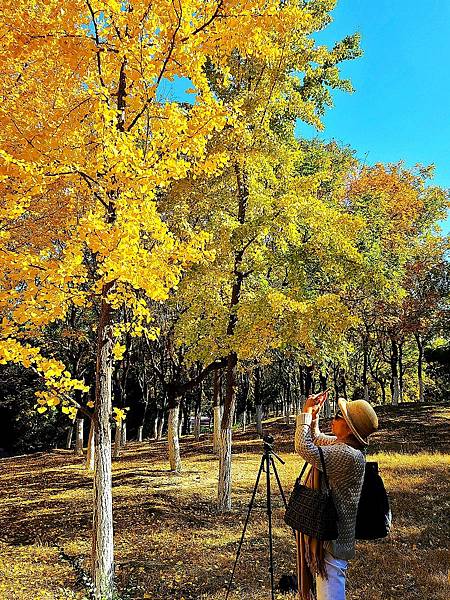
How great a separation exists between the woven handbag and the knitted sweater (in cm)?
4

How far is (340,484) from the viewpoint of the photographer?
3029 mm

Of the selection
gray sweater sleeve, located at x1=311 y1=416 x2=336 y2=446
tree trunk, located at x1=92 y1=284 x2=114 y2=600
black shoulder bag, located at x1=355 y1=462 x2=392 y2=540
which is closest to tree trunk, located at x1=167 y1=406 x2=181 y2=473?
tree trunk, located at x1=92 y1=284 x2=114 y2=600

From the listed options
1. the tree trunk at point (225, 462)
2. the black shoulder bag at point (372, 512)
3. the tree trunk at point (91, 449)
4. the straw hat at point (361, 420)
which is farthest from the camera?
the tree trunk at point (225, 462)

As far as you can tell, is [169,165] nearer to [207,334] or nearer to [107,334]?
[107,334]

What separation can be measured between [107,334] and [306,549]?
3.92 m

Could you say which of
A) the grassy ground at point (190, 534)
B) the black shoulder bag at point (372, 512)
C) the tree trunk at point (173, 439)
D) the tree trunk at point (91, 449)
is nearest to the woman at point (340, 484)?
the black shoulder bag at point (372, 512)

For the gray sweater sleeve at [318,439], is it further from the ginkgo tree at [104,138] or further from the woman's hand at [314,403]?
the ginkgo tree at [104,138]

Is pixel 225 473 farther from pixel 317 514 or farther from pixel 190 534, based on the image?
pixel 317 514

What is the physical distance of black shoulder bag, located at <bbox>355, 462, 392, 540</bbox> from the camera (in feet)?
10.6

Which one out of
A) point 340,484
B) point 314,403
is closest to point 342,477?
point 340,484

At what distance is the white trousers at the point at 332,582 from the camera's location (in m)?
2.98

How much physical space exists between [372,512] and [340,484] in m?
0.44

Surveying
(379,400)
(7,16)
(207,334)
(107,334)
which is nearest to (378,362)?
(379,400)

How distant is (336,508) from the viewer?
2996mm
